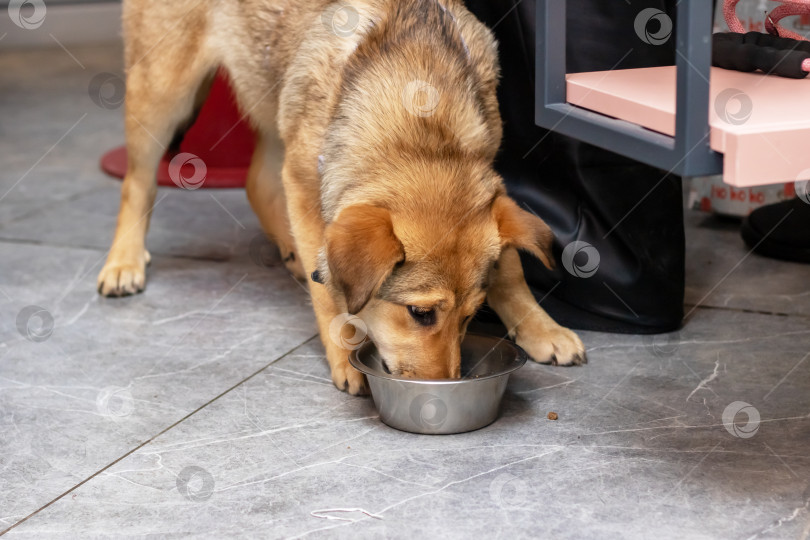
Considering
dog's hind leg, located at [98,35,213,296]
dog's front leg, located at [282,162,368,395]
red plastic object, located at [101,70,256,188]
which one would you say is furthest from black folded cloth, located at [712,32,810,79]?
red plastic object, located at [101,70,256,188]

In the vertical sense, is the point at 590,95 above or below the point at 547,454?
above

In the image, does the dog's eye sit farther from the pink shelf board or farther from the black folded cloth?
the black folded cloth

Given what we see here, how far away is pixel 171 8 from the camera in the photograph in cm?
397

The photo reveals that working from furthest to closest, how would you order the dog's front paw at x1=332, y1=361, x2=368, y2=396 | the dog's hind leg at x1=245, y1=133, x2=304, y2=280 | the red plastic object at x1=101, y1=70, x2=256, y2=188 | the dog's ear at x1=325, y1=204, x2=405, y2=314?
1. the red plastic object at x1=101, y1=70, x2=256, y2=188
2. the dog's hind leg at x1=245, y1=133, x2=304, y2=280
3. the dog's front paw at x1=332, y1=361, x2=368, y2=396
4. the dog's ear at x1=325, y1=204, x2=405, y2=314

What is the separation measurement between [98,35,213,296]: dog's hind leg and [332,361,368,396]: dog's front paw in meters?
1.38

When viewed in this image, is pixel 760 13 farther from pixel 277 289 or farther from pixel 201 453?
pixel 201 453

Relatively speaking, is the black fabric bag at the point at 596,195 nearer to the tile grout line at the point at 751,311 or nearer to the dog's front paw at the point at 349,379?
the tile grout line at the point at 751,311

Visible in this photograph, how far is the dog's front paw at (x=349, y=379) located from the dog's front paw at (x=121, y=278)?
1.37 meters

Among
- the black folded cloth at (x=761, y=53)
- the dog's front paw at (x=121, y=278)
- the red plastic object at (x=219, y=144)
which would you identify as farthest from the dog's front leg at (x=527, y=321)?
the red plastic object at (x=219, y=144)

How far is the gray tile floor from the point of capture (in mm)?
2359

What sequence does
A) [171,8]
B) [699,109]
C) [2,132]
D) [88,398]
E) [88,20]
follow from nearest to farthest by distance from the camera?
[699,109] < [88,398] < [171,8] < [2,132] < [88,20]

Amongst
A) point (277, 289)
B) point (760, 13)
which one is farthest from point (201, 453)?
point (760, 13)

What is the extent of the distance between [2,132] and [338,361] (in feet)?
17.2

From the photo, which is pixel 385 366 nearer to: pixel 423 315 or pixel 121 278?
pixel 423 315
